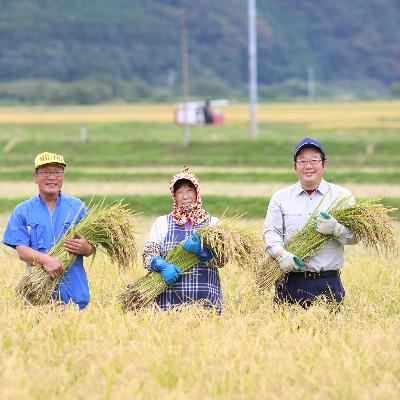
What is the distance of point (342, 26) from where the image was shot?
10062 cm

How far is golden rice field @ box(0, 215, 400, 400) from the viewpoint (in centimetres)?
476

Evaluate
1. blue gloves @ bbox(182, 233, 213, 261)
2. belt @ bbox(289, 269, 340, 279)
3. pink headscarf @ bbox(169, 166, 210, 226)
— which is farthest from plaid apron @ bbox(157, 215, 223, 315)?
belt @ bbox(289, 269, 340, 279)

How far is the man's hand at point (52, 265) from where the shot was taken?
6469 mm

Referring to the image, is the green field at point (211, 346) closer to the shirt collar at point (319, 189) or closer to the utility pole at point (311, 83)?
the shirt collar at point (319, 189)

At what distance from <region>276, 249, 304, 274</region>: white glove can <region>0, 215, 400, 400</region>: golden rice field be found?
282 mm

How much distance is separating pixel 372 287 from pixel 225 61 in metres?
85.0

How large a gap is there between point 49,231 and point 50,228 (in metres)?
0.02

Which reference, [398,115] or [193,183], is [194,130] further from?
[193,183]

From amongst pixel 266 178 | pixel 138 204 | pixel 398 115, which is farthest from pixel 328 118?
pixel 138 204

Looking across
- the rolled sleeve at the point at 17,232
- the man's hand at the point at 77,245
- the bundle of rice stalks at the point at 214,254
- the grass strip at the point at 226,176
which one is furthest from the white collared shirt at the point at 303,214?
the grass strip at the point at 226,176

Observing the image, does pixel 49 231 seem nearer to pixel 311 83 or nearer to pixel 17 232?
pixel 17 232

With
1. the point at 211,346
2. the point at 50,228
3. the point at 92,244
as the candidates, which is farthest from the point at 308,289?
the point at 50,228

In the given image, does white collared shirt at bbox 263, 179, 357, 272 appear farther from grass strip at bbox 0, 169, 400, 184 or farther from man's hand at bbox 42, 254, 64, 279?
grass strip at bbox 0, 169, 400, 184

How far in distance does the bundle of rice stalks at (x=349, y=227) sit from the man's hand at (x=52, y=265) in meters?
1.27
